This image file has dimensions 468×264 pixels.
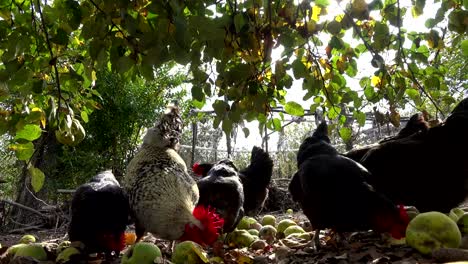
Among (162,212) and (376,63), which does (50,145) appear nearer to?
(162,212)

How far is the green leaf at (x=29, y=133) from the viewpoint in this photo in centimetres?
144

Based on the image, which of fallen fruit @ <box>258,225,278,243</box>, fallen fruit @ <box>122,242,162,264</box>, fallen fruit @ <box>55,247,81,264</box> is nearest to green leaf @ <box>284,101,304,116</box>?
fallen fruit @ <box>122,242,162,264</box>

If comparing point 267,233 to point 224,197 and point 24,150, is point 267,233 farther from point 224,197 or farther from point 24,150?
point 24,150

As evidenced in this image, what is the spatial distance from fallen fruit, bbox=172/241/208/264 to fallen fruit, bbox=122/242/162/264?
0.11 metres

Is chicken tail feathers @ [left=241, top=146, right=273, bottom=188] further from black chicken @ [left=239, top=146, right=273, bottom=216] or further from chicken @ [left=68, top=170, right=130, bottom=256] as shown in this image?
chicken @ [left=68, top=170, right=130, bottom=256]

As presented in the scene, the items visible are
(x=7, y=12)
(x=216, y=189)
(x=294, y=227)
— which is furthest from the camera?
(x=294, y=227)

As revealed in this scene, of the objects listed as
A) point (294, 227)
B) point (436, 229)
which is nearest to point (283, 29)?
point (436, 229)

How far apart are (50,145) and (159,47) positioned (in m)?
6.73

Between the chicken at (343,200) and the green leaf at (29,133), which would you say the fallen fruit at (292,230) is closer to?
the chicken at (343,200)

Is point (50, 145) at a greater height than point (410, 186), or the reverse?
point (50, 145)

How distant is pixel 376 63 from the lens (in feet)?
4.36

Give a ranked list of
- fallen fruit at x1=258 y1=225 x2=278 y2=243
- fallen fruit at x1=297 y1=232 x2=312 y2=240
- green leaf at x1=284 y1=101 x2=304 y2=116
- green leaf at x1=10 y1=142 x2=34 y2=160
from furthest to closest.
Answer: fallen fruit at x1=258 y1=225 x2=278 y2=243
fallen fruit at x1=297 y1=232 x2=312 y2=240
green leaf at x1=284 y1=101 x2=304 y2=116
green leaf at x1=10 y1=142 x2=34 y2=160

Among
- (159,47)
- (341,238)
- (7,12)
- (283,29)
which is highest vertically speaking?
(7,12)

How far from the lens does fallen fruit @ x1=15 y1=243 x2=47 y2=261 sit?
90.3 inches
